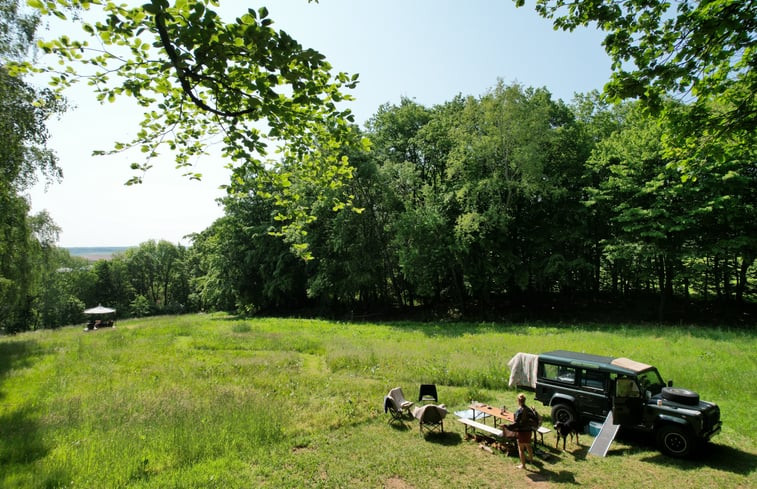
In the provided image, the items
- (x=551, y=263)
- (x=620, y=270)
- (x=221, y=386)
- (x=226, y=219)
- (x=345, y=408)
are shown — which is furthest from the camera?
(x=226, y=219)

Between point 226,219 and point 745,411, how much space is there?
40842 millimetres

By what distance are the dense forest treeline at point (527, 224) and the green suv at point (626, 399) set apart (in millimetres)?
16883

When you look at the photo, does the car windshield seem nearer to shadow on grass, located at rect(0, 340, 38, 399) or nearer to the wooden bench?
the wooden bench

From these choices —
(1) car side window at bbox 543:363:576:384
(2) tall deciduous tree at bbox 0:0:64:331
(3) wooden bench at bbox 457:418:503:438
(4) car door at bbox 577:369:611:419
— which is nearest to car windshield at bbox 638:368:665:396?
(4) car door at bbox 577:369:611:419

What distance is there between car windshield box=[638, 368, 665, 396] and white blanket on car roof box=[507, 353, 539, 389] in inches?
135

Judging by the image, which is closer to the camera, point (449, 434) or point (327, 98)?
point (327, 98)

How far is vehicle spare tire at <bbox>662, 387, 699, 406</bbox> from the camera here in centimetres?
852

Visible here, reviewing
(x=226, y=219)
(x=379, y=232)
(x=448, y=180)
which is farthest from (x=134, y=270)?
(x=448, y=180)

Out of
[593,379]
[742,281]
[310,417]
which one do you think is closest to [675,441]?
[593,379]

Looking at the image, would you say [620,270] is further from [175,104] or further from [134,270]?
[134,270]

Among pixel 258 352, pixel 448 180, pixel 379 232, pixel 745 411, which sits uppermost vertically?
pixel 448 180

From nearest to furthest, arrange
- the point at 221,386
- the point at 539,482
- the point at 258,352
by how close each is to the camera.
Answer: the point at 539,482 → the point at 221,386 → the point at 258,352

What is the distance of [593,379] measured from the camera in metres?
9.84

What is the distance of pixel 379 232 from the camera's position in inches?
1348
